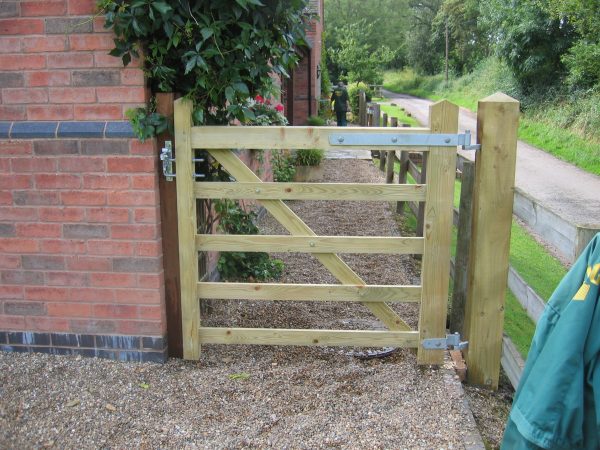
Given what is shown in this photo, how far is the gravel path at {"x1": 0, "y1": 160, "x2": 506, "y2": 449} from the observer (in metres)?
3.08

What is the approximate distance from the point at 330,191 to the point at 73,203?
1525 millimetres

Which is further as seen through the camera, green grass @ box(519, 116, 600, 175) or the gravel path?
green grass @ box(519, 116, 600, 175)

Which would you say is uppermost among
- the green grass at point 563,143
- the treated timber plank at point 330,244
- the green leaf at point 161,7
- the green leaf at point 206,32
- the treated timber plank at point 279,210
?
the green leaf at point 161,7

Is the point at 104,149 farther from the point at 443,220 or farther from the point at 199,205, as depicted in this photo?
the point at 443,220

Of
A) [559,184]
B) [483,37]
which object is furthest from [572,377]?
[483,37]

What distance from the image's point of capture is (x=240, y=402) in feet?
11.1

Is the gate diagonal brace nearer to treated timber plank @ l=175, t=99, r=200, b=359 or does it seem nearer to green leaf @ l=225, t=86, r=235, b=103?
green leaf @ l=225, t=86, r=235, b=103

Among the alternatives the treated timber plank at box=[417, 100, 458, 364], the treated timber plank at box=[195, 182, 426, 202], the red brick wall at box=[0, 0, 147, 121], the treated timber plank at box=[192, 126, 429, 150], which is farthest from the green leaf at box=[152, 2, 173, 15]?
the treated timber plank at box=[417, 100, 458, 364]

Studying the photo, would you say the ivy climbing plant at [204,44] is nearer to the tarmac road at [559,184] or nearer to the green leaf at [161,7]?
the green leaf at [161,7]

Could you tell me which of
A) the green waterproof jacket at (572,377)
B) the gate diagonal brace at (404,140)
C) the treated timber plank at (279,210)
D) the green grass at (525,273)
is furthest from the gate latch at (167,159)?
the green grass at (525,273)

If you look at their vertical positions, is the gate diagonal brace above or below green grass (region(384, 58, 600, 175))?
above

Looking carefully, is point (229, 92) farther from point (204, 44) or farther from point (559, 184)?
point (559, 184)

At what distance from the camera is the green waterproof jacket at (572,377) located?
180 centimetres

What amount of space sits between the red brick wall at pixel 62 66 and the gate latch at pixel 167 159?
0.29 m
